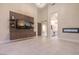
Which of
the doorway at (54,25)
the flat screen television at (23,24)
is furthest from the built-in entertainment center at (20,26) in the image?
the doorway at (54,25)

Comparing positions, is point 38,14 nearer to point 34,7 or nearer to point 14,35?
point 34,7

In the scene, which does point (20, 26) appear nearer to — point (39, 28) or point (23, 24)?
point (23, 24)

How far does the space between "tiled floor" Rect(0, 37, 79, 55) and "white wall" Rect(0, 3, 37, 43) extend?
177mm

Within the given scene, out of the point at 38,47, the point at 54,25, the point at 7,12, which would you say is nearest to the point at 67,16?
the point at 54,25

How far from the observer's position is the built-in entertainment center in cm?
235

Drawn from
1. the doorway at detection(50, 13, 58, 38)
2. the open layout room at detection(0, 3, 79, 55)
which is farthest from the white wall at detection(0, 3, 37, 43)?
the doorway at detection(50, 13, 58, 38)

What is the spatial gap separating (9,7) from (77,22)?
127cm

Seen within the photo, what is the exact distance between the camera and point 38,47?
7.78 ft

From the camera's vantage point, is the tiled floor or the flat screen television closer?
the tiled floor

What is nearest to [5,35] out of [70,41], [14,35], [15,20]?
[14,35]

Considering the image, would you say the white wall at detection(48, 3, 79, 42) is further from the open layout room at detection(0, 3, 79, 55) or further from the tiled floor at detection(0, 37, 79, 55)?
the tiled floor at detection(0, 37, 79, 55)

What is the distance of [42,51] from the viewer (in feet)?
7.67
